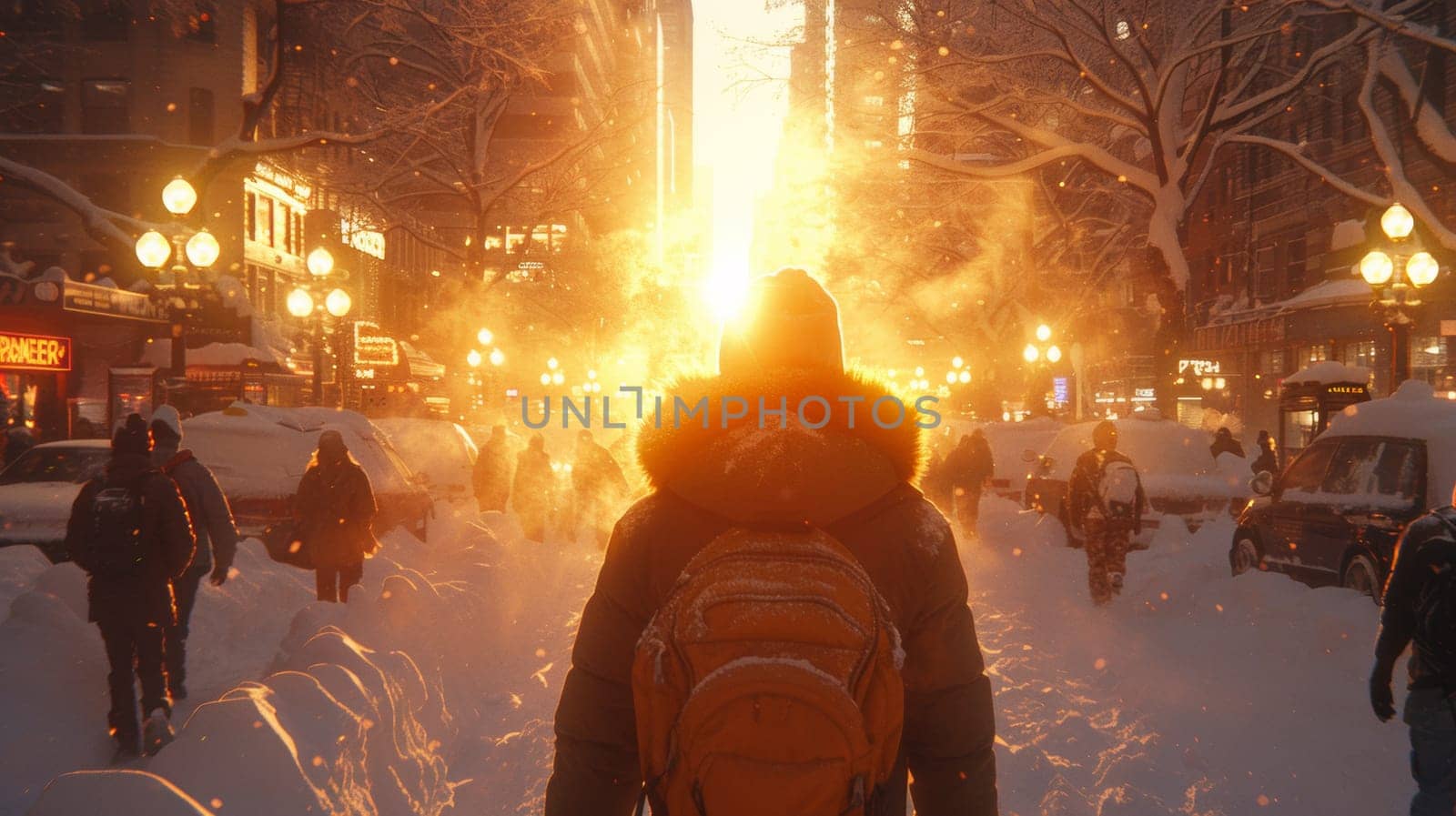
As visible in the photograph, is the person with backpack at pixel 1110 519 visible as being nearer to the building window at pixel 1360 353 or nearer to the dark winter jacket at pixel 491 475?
the dark winter jacket at pixel 491 475

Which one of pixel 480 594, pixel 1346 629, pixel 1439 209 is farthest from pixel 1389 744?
pixel 1439 209

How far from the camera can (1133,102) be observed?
2067 cm

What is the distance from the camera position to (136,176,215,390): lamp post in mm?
14070

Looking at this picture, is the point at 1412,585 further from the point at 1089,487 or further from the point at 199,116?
the point at 199,116

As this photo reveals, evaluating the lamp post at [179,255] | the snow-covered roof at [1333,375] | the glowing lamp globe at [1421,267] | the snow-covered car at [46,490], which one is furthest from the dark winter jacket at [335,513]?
the snow-covered roof at [1333,375]

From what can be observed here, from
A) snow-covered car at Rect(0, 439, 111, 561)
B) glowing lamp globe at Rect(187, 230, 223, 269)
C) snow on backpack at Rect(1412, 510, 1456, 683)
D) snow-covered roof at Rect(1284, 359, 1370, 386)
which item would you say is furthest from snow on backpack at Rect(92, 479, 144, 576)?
snow-covered roof at Rect(1284, 359, 1370, 386)

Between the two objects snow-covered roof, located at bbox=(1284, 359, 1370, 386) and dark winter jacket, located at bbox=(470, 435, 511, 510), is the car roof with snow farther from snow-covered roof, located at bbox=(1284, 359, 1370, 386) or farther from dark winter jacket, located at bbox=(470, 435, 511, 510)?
snow-covered roof, located at bbox=(1284, 359, 1370, 386)

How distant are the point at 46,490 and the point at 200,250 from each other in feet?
11.1

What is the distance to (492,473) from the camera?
20266mm

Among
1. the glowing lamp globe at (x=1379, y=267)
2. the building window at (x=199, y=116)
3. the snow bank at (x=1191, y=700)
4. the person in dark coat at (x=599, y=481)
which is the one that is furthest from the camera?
the building window at (x=199, y=116)

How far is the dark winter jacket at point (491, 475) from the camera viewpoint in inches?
795

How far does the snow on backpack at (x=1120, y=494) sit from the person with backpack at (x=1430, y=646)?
290 inches

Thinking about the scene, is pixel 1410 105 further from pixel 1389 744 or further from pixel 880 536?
pixel 880 536

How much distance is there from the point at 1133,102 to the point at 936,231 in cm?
1871
